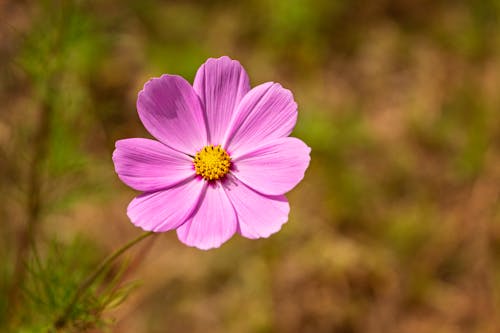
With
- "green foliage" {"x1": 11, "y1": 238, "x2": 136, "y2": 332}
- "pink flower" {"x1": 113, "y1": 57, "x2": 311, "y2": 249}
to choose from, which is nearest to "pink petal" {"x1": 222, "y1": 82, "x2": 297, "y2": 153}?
"pink flower" {"x1": 113, "y1": 57, "x2": 311, "y2": 249}

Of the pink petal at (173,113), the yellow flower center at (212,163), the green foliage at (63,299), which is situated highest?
the pink petal at (173,113)

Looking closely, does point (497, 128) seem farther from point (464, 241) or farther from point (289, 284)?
point (289, 284)

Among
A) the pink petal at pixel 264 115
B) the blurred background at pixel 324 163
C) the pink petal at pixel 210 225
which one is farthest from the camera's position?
the blurred background at pixel 324 163

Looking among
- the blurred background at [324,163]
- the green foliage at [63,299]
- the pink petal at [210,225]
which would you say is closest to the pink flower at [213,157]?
the pink petal at [210,225]

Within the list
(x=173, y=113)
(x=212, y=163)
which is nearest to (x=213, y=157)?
(x=212, y=163)

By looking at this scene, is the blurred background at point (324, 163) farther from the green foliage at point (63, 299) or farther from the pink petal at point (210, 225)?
the pink petal at point (210, 225)

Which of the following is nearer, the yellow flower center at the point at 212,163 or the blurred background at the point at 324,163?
the yellow flower center at the point at 212,163

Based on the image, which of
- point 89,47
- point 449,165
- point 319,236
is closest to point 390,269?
point 319,236

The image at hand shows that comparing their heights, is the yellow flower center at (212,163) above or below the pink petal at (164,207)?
above
